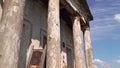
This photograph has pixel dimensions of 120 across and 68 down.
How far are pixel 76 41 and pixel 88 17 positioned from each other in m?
4.41

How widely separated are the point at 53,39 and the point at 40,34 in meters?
3.61

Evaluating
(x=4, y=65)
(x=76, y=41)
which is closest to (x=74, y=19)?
(x=76, y=41)

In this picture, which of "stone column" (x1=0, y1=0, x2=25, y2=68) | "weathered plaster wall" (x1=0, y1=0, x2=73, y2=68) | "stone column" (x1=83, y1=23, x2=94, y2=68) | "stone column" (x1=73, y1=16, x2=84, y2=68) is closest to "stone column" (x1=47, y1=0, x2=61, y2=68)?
"weathered plaster wall" (x1=0, y1=0, x2=73, y2=68)

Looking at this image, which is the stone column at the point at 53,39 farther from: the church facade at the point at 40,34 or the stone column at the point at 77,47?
the stone column at the point at 77,47

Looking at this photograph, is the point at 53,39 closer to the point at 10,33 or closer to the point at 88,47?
the point at 10,33

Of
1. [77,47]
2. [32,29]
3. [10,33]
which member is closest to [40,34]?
[32,29]

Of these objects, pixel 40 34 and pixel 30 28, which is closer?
pixel 30 28

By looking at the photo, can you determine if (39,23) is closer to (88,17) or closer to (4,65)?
(88,17)

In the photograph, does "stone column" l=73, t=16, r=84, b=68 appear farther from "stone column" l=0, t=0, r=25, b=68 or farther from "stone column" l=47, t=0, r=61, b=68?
"stone column" l=0, t=0, r=25, b=68

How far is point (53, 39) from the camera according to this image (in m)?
8.70

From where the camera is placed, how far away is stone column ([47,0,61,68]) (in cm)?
827

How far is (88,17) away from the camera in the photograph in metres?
16.3

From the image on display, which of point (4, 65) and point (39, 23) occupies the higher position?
point (39, 23)

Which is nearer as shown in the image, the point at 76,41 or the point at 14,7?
the point at 14,7
